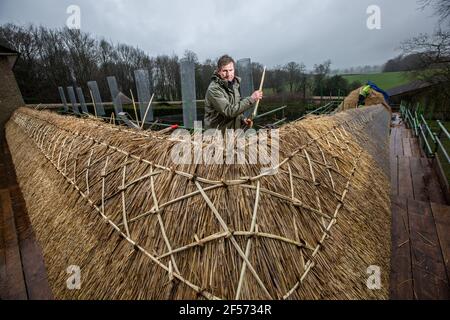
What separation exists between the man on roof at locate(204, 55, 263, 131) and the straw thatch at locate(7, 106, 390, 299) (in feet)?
2.61

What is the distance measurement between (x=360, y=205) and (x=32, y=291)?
3780mm

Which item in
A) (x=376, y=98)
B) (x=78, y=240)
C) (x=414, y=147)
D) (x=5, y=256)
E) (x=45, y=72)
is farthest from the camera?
(x=45, y=72)

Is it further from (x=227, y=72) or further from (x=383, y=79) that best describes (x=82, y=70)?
(x=383, y=79)

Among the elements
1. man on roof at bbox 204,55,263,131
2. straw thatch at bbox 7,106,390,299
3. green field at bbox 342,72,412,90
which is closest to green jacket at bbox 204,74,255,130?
man on roof at bbox 204,55,263,131

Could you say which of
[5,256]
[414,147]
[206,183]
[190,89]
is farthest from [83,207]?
[414,147]

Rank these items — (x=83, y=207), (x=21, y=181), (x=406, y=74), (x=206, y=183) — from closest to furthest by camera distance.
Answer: (x=206, y=183) < (x=83, y=207) < (x=21, y=181) < (x=406, y=74)

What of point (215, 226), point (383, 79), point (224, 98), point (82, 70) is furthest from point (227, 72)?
point (383, 79)

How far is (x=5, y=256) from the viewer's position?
2916mm

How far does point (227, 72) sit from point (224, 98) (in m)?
0.42

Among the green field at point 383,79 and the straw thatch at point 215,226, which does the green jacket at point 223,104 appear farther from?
the green field at point 383,79

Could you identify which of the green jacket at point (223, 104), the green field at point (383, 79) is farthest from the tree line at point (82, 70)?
the green jacket at point (223, 104)

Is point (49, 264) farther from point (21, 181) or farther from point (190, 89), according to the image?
point (190, 89)

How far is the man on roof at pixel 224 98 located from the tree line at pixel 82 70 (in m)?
27.4

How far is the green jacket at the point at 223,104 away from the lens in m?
→ 3.00
